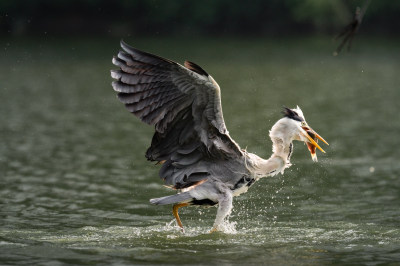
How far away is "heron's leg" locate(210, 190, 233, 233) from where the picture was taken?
9.33 meters

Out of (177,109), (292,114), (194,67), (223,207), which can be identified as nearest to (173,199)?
(223,207)

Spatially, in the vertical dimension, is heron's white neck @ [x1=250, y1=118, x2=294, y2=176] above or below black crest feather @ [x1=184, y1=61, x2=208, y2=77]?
below

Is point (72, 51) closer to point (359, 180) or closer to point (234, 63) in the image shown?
point (234, 63)

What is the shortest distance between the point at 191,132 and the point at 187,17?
5466cm

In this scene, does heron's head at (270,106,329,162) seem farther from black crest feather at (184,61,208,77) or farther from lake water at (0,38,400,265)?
black crest feather at (184,61,208,77)

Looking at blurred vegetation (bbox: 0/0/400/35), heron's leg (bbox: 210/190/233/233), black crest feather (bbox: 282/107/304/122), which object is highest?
blurred vegetation (bbox: 0/0/400/35)

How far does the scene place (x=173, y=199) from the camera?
924cm

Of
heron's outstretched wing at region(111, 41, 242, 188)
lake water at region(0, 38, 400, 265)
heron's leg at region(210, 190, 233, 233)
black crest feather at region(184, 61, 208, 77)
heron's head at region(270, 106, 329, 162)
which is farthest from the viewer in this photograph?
heron's head at region(270, 106, 329, 162)

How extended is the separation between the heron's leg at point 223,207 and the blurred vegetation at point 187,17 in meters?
48.5

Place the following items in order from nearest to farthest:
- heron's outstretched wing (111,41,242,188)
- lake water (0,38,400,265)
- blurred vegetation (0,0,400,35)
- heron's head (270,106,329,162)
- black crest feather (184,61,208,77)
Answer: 1. black crest feather (184,61,208,77)
2. heron's outstretched wing (111,41,242,188)
3. lake water (0,38,400,265)
4. heron's head (270,106,329,162)
5. blurred vegetation (0,0,400,35)

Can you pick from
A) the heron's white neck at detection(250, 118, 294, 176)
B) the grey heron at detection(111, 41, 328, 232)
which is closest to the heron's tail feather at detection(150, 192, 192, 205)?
the grey heron at detection(111, 41, 328, 232)

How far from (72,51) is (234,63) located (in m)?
10.6

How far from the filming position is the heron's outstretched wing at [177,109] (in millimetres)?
8812

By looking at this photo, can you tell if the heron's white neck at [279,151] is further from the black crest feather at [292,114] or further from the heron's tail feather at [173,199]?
the heron's tail feather at [173,199]
